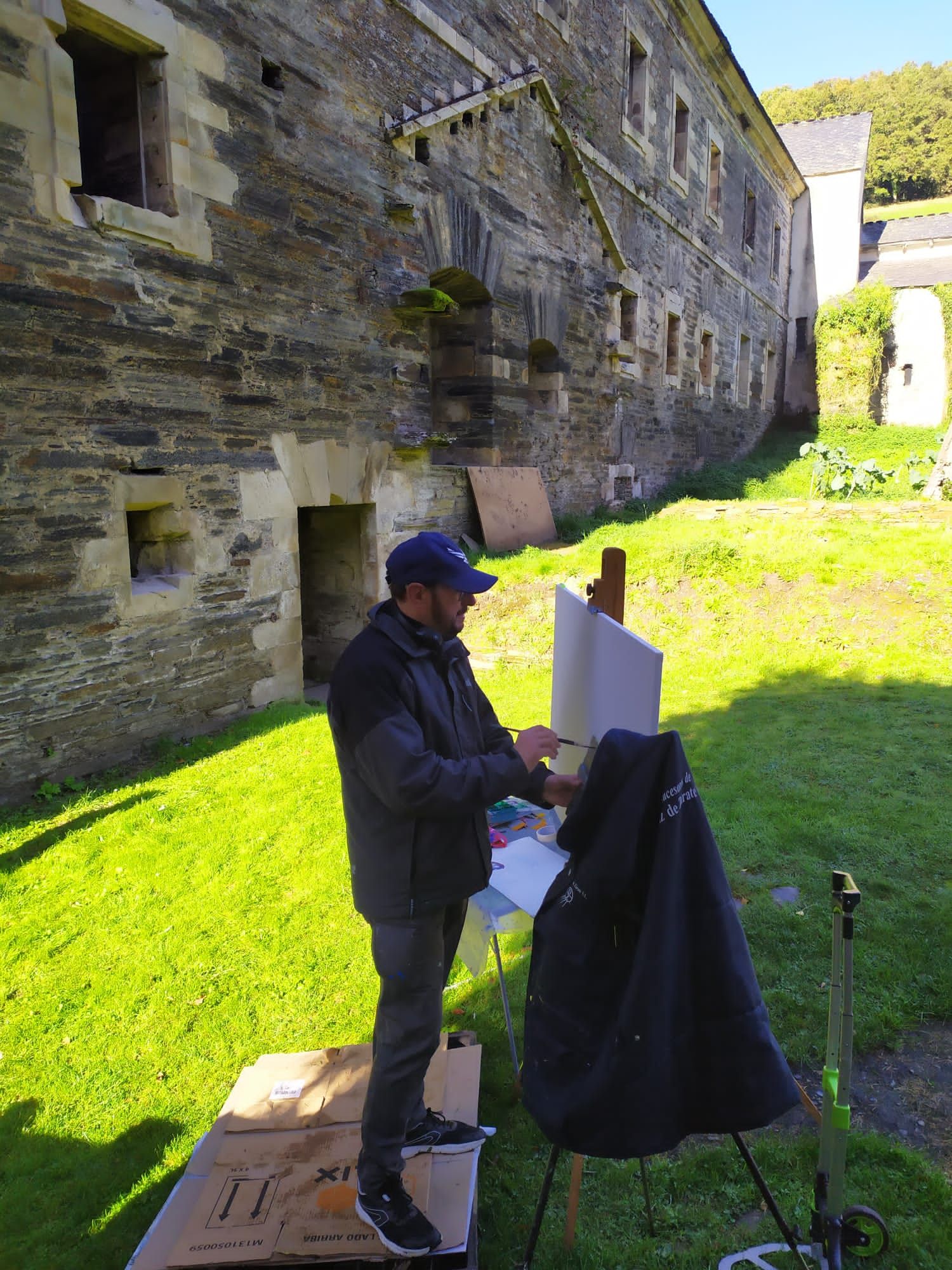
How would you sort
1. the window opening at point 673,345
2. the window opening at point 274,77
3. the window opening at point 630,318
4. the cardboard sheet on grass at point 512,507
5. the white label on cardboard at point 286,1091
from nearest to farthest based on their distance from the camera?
the white label on cardboard at point 286,1091, the window opening at point 274,77, the cardboard sheet on grass at point 512,507, the window opening at point 630,318, the window opening at point 673,345

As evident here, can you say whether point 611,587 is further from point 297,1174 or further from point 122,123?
point 122,123

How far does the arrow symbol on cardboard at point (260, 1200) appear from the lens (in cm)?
232

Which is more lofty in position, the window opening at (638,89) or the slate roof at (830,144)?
the slate roof at (830,144)

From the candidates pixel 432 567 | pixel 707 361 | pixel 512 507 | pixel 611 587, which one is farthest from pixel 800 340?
pixel 432 567

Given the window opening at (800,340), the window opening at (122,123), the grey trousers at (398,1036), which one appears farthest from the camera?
the window opening at (800,340)

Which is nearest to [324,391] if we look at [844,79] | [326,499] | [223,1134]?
[326,499]

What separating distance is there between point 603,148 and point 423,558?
13.5 m

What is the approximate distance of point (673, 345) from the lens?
17.6 meters

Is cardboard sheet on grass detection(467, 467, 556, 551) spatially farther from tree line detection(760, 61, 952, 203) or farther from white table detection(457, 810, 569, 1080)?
tree line detection(760, 61, 952, 203)

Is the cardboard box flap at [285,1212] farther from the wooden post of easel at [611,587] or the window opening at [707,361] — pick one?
the window opening at [707,361]

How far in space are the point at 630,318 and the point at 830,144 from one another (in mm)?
21544

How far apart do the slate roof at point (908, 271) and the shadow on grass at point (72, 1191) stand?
31.1 meters

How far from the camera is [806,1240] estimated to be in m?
2.29

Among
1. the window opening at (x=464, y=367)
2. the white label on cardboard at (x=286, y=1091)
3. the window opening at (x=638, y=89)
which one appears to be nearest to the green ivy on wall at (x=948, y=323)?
the window opening at (x=638, y=89)
